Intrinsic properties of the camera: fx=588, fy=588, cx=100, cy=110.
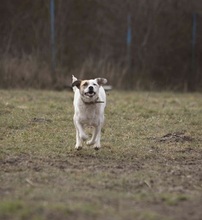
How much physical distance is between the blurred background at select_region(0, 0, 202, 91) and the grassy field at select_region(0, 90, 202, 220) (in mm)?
4191

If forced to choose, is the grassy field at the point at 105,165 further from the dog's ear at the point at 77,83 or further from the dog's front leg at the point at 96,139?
the dog's ear at the point at 77,83

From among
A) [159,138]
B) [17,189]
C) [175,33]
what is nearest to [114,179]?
[17,189]

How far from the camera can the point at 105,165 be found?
665cm

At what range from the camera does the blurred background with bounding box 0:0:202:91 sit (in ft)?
52.6

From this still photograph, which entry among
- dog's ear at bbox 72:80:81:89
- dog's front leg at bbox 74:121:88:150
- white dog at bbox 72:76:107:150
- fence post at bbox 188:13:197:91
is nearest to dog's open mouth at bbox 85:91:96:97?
white dog at bbox 72:76:107:150

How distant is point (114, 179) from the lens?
588 centimetres

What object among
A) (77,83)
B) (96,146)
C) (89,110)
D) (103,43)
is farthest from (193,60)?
(96,146)

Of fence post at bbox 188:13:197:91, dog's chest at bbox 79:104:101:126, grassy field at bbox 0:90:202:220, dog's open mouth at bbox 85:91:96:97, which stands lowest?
grassy field at bbox 0:90:202:220

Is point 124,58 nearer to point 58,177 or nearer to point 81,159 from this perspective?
point 81,159

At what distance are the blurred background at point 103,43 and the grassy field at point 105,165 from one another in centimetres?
419

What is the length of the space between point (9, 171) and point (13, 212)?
5.87ft

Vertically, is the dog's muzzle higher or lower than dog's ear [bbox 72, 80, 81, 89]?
lower

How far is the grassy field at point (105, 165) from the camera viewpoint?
15.2 ft

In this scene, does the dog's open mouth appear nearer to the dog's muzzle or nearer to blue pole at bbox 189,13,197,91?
the dog's muzzle
